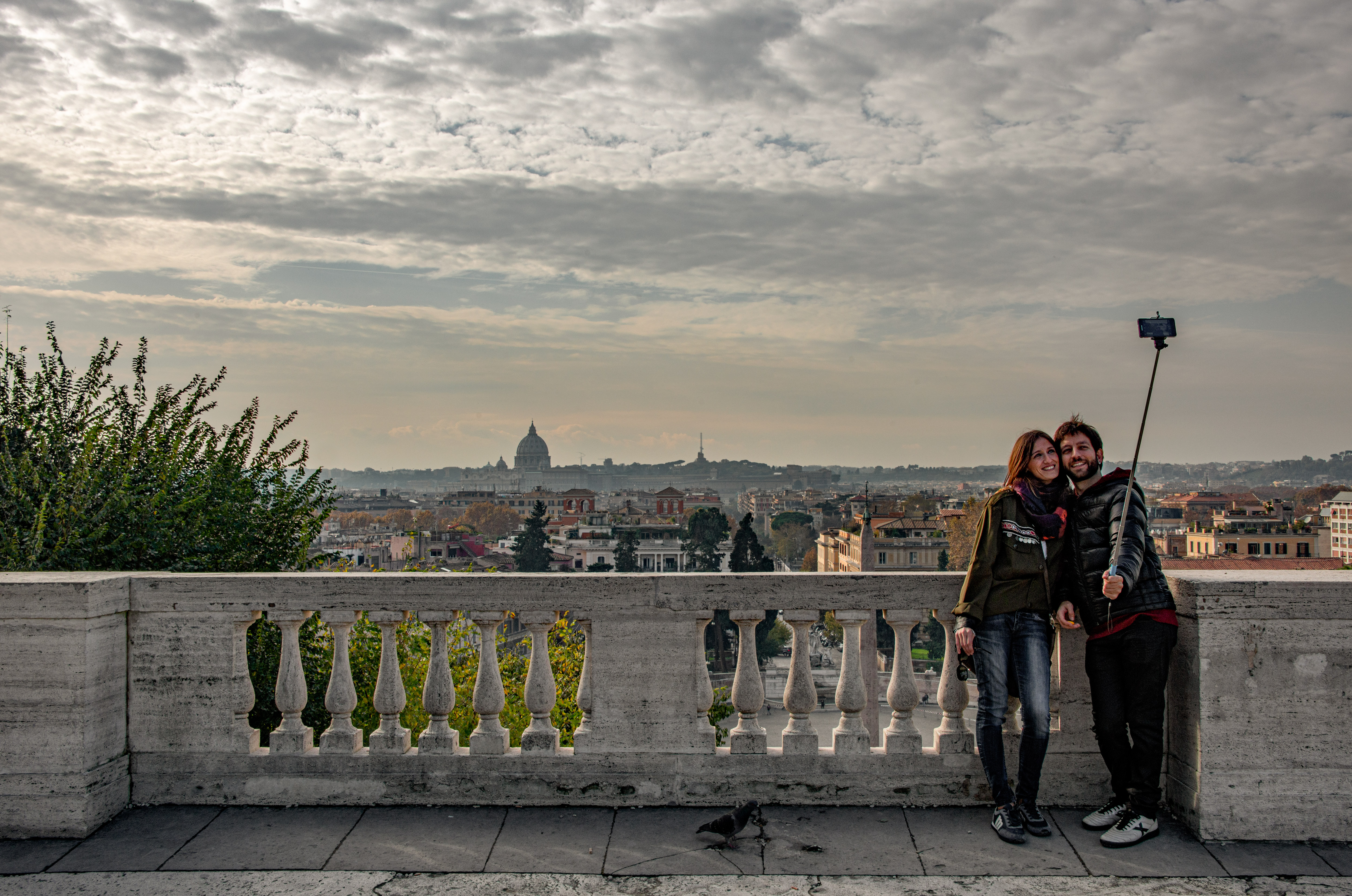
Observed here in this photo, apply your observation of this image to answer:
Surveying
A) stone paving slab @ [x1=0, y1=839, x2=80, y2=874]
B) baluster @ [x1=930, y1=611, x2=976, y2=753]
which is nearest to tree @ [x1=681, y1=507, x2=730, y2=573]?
baluster @ [x1=930, y1=611, x2=976, y2=753]

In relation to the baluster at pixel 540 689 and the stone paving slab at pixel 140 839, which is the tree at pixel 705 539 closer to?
the baluster at pixel 540 689

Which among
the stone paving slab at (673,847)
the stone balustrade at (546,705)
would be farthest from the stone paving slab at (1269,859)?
the stone paving slab at (673,847)

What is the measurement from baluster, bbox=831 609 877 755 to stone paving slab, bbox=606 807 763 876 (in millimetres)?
562

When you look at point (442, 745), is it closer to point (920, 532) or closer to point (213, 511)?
point (213, 511)

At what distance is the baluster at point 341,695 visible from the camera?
3.90m

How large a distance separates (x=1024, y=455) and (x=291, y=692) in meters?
3.30

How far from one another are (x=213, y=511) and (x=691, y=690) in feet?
17.2

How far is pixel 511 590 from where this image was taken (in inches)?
154

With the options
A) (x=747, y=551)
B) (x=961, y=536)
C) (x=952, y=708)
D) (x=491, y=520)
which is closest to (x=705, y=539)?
(x=961, y=536)

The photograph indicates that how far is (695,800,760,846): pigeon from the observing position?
3.42 metres

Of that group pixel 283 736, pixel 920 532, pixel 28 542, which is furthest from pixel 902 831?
pixel 920 532

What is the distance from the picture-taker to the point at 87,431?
6375mm

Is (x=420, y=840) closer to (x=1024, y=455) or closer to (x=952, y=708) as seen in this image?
(x=952, y=708)

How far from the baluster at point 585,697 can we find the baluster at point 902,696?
1256 mm
